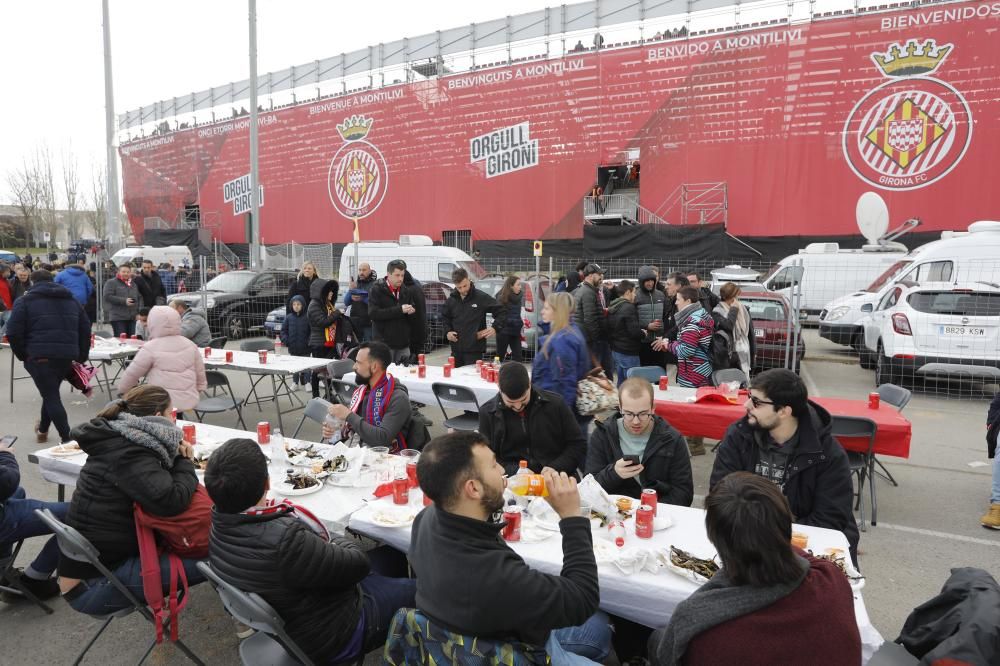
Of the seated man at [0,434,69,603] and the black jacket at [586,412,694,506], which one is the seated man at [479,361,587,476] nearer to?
the black jacket at [586,412,694,506]

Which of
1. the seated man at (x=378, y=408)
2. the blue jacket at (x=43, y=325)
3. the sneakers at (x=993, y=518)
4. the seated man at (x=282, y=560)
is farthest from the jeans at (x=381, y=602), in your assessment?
the blue jacket at (x=43, y=325)

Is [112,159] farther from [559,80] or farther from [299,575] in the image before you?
[299,575]

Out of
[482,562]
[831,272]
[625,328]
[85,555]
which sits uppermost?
[831,272]

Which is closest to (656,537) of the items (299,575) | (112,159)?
(299,575)

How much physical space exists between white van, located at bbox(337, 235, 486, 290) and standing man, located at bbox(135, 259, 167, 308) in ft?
11.6

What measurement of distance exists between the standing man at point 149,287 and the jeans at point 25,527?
8.54 metres

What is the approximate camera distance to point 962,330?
8.34 m

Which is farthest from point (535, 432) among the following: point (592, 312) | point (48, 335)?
point (48, 335)

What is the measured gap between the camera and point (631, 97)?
20.0 metres

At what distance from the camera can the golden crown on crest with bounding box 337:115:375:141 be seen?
25.5 meters

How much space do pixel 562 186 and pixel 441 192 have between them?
500 cm

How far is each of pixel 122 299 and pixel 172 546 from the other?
29.0 ft

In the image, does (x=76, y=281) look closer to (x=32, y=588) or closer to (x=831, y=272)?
(x=32, y=588)

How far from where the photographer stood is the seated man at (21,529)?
10.9ft
